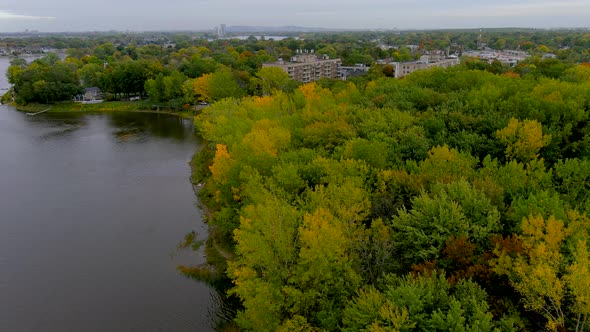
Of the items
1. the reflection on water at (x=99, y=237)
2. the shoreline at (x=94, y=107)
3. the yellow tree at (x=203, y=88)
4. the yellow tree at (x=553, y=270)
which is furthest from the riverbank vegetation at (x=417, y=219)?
the shoreline at (x=94, y=107)

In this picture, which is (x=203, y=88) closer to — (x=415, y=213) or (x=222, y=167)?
(x=222, y=167)

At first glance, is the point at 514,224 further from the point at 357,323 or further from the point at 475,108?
the point at 475,108

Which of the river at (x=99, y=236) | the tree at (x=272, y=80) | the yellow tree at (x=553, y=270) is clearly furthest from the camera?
the tree at (x=272, y=80)

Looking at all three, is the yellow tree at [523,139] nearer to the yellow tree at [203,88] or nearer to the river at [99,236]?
the river at [99,236]

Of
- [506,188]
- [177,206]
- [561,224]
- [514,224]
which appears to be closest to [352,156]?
[506,188]

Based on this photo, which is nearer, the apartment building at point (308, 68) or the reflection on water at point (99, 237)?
the reflection on water at point (99, 237)

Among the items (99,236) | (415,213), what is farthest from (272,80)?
(415,213)

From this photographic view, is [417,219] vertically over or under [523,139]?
under
